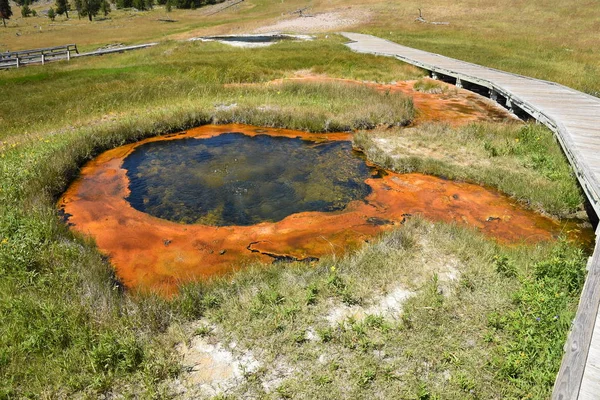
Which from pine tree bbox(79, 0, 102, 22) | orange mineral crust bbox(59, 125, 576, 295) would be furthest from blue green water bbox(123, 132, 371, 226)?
pine tree bbox(79, 0, 102, 22)

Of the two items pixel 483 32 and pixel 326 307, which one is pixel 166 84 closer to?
pixel 326 307

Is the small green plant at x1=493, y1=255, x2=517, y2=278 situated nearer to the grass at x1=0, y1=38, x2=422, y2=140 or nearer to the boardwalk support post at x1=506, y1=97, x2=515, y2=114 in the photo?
the grass at x1=0, y1=38, x2=422, y2=140

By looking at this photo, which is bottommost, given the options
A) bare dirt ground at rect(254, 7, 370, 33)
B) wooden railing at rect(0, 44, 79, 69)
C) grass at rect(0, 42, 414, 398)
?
grass at rect(0, 42, 414, 398)

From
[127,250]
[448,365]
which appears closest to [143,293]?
[127,250]

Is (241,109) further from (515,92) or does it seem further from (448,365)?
(448,365)

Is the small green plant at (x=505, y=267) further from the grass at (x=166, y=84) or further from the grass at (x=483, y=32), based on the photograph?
the grass at (x=483, y=32)

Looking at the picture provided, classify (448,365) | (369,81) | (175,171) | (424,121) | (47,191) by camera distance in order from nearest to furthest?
(448,365)
(47,191)
(175,171)
(424,121)
(369,81)
